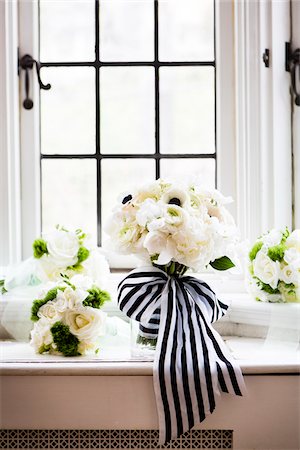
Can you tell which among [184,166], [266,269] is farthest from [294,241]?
[184,166]

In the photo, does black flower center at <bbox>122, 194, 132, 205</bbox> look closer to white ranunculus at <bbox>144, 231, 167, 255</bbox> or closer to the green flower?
white ranunculus at <bbox>144, 231, 167, 255</bbox>

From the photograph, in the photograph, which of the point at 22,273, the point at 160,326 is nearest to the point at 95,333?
the point at 160,326

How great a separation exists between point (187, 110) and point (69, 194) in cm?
47

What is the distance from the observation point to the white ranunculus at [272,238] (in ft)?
5.54

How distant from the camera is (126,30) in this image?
2070 millimetres

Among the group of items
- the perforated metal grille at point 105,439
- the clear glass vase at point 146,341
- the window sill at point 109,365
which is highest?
the clear glass vase at point 146,341

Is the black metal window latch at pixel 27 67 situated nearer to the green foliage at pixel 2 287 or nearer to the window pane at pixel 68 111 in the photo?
the window pane at pixel 68 111

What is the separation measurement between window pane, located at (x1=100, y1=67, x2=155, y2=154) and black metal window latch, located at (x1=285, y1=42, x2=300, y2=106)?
0.43 m

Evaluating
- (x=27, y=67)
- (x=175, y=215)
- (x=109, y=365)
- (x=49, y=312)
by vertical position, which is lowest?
(x=109, y=365)

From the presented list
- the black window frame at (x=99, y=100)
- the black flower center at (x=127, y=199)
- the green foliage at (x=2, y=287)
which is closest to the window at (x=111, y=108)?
the black window frame at (x=99, y=100)

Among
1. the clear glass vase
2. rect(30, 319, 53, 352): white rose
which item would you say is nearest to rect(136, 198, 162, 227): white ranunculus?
the clear glass vase

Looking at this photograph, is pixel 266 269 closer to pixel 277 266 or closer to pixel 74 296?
pixel 277 266

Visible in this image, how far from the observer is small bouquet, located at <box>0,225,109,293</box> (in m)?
1.73

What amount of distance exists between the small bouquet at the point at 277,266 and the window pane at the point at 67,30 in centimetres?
85
